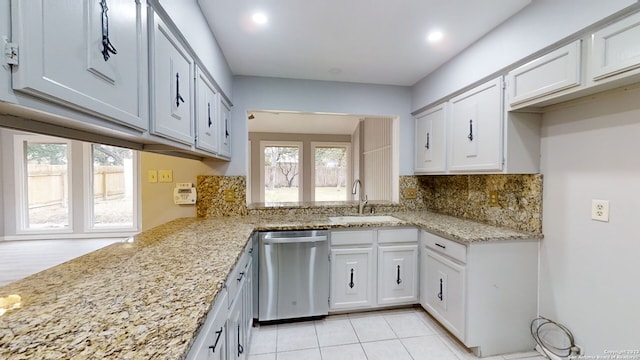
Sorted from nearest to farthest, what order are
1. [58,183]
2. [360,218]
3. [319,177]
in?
[360,218], [58,183], [319,177]

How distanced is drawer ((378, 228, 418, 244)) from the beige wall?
1.89 metres

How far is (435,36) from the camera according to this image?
2.06 metres

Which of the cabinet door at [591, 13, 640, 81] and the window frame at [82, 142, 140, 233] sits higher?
the cabinet door at [591, 13, 640, 81]

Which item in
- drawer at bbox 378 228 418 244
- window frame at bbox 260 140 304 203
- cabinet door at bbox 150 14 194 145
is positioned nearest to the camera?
cabinet door at bbox 150 14 194 145

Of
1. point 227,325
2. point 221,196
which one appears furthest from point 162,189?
point 227,325

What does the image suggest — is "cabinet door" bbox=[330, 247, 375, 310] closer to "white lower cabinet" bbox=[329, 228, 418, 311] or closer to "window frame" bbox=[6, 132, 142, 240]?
"white lower cabinet" bbox=[329, 228, 418, 311]

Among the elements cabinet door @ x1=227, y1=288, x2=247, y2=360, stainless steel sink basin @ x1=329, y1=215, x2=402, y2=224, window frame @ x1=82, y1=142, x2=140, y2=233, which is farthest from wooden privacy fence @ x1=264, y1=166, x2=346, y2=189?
cabinet door @ x1=227, y1=288, x2=247, y2=360

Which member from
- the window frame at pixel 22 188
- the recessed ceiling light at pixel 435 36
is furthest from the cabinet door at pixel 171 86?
the window frame at pixel 22 188

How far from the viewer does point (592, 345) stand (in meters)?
1.63

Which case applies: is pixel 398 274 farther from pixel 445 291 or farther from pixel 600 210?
pixel 600 210

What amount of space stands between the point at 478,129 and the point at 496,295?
4.16ft

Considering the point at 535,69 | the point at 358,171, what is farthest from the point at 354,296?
the point at 358,171

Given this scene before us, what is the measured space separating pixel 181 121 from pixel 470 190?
2567mm

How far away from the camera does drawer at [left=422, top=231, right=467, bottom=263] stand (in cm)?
196
